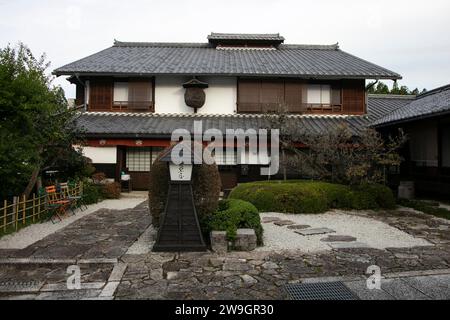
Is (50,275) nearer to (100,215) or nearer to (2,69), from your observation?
(100,215)

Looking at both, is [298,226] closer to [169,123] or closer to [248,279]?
[248,279]

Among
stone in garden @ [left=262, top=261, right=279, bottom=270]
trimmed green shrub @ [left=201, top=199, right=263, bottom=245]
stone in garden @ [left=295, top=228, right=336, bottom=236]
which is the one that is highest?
trimmed green shrub @ [left=201, top=199, right=263, bottom=245]

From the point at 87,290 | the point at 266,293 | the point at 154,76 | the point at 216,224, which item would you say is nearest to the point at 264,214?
the point at 216,224

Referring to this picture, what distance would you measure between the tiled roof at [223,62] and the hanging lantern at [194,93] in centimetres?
66

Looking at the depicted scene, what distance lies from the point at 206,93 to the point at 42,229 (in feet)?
36.9

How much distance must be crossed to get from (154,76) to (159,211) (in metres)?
11.9

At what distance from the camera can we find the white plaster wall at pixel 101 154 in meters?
14.8

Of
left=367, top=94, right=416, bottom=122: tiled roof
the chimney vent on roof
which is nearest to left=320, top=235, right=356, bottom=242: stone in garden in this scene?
left=367, top=94, right=416, bottom=122: tiled roof

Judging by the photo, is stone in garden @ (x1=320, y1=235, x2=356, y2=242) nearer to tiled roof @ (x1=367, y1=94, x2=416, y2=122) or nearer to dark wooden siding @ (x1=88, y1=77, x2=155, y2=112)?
tiled roof @ (x1=367, y1=94, x2=416, y2=122)

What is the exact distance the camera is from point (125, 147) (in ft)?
51.2

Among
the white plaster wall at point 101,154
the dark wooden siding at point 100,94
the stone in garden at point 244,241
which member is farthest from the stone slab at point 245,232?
the dark wooden siding at point 100,94

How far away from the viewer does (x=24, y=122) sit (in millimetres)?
9016

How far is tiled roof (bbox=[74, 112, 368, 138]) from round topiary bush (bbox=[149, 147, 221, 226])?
7619 mm

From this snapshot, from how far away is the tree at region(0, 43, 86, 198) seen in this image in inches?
324
